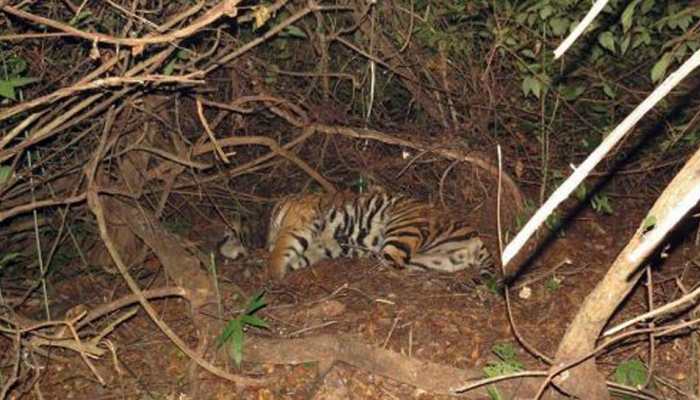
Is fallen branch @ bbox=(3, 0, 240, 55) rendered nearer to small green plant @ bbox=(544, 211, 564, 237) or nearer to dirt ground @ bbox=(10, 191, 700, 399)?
dirt ground @ bbox=(10, 191, 700, 399)

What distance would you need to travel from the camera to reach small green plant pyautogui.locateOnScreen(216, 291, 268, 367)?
13.8 feet

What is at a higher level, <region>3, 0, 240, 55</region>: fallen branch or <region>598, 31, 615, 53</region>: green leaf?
<region>598, 31, 615, 53</region>: green leaf

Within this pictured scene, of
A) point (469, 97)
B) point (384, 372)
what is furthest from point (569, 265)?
point (384, 372)

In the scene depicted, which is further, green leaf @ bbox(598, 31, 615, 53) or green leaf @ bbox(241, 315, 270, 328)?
green leaf @ bbox(241, 315, 270, 328)

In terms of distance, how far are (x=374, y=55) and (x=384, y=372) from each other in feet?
8.07

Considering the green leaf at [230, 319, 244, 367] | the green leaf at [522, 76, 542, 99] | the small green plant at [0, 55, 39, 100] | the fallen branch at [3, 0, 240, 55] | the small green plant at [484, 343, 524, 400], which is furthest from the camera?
the green leaf at [522, 76, 542, 99]

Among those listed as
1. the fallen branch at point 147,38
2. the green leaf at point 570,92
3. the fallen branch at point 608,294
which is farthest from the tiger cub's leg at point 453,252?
the fallen branch at point 147,38

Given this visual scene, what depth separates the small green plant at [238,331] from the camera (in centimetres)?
420

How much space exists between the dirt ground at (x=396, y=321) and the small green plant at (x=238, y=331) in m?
0.11

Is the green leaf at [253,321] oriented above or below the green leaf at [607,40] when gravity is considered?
below

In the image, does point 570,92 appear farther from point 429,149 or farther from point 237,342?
point 237,342

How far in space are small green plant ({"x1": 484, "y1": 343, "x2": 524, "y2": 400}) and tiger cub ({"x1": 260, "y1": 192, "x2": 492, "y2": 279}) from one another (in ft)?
5.10

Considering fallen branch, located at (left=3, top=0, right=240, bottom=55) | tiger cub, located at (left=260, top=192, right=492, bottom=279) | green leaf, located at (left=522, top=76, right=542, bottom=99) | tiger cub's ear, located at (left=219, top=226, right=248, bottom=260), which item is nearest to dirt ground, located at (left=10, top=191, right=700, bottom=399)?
tiger cub, located at (left=260, top=192, right=492, bottom=279)

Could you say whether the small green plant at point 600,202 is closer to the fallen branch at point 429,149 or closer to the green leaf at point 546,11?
the fallen branch at point 429,149
